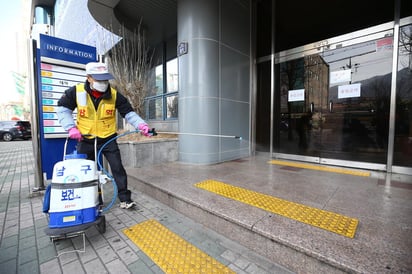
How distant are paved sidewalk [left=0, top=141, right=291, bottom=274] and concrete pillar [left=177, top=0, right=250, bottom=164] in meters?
1.94

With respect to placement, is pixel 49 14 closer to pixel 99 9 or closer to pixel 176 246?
pixel 99 9

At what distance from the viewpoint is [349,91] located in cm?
401

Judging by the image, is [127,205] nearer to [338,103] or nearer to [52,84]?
[52,84]

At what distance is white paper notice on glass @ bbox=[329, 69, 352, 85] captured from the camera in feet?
13.3

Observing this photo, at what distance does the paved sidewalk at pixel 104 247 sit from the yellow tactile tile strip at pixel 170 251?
56 mm

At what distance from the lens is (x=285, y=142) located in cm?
499

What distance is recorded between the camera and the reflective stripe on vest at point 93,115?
2.17 meters

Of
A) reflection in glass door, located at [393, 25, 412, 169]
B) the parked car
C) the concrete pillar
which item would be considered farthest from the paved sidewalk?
the parked car

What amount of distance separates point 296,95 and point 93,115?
14.5 feet

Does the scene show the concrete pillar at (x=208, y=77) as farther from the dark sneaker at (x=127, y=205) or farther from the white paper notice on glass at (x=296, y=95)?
the dark sneaker at (x=127, y=205)

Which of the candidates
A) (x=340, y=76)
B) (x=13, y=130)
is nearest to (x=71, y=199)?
(x=340, y=76)

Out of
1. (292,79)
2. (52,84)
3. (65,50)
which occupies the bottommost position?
(52,84)

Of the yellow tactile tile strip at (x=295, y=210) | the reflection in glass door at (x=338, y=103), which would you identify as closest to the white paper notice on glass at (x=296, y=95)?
the reflection in glass door at (x=338, y=103)

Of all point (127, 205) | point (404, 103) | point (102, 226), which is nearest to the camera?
point (102, 226)
